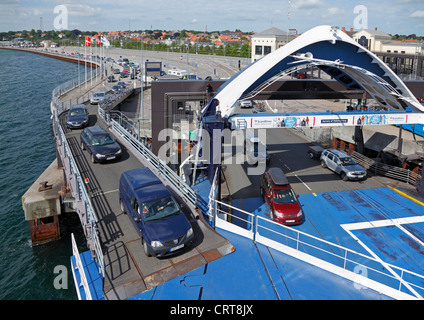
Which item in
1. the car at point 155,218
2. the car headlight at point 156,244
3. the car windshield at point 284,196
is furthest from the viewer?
the car windshield at point 284,196

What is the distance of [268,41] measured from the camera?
84.8 metres

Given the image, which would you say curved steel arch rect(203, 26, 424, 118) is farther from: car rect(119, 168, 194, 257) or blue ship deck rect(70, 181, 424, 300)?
car rect(119, 168, 194, 257)

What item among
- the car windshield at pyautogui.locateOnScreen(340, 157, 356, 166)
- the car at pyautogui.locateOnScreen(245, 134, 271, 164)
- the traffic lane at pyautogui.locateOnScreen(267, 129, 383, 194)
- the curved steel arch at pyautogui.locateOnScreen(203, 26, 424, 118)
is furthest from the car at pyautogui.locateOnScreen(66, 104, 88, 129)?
the car windshield at pyautogui.locateOnScreen(340, 157, 356, 166)

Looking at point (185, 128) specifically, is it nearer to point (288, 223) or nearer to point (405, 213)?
point (288, 223)

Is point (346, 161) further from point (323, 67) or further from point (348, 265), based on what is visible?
point (348, 265)

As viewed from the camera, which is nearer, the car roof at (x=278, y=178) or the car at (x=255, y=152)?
the car roof at (x=278, y=178)

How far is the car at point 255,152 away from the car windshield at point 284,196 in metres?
8.62

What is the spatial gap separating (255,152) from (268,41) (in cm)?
6357

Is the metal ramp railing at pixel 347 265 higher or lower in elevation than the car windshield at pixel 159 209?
lower

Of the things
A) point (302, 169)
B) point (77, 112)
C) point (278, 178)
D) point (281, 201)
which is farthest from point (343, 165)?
point (77, 112)

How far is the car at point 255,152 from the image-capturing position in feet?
92.7

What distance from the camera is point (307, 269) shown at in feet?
40.0

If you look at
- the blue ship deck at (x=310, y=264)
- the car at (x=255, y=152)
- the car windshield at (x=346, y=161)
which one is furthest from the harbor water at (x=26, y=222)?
the car windshield at (x=346, y=161)

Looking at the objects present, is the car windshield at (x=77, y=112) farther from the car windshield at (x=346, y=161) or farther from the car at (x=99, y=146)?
the car windshield at (x=346, y=161)
